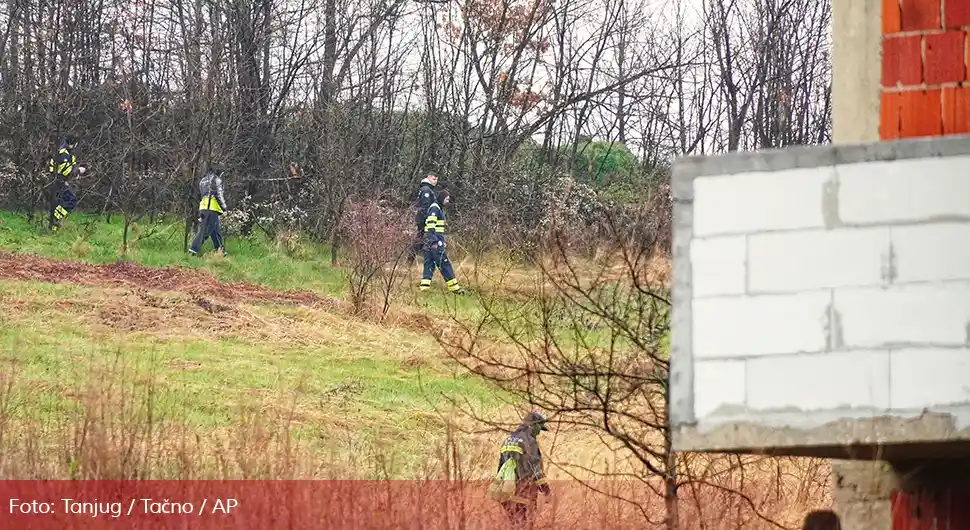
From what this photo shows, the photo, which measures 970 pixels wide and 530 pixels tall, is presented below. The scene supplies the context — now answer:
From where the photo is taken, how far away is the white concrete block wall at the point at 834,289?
3482 mm

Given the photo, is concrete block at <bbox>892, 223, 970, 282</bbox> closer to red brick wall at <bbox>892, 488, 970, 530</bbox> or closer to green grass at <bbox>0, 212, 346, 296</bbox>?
red brick wall at <bbox>892, 488, 970, 530</bbox>

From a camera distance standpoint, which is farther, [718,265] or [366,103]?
[366,103]

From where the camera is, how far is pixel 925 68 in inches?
166

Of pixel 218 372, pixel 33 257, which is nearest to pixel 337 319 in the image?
pixel 218 372

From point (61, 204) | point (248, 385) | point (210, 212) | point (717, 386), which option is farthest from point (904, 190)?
point (61, 204)

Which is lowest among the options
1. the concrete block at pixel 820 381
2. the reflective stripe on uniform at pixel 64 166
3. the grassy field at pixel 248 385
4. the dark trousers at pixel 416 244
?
the grassy field at pixel 248 385

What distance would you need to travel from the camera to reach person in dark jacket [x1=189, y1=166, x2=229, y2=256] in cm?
1948

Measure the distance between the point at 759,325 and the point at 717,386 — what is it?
0.23 meters

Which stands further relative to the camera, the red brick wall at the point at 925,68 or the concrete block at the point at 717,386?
the red brick wall at the point at 925,68

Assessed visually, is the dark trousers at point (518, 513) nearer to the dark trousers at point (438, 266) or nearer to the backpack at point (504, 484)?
the backpack at point (504, 484)

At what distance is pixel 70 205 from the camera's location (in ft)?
73.1

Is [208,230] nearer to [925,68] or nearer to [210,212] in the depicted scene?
[210,212]

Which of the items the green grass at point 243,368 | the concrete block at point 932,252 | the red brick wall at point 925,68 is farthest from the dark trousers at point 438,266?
the concrete block at point 932,252

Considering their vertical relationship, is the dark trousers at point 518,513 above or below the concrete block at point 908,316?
below
